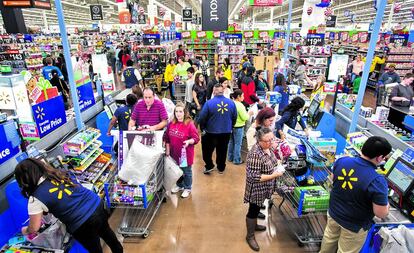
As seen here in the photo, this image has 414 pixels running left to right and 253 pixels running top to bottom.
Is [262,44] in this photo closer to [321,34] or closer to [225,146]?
[321,34]

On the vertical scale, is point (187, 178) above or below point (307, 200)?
below

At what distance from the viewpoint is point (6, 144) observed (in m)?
2.88

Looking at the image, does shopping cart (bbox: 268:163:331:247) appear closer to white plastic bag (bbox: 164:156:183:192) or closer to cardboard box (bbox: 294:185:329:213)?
cardboard box (bbox: 294:185:329:213)

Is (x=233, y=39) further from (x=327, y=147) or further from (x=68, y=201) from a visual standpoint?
(x=68, y=201)

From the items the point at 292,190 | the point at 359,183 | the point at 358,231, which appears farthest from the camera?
the point at 292,190

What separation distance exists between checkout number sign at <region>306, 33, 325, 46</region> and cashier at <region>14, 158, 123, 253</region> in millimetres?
11715

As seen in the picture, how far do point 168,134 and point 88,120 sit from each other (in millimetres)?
2062

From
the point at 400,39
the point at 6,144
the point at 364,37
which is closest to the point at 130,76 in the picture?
the point at 6,144

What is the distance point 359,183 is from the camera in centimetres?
228

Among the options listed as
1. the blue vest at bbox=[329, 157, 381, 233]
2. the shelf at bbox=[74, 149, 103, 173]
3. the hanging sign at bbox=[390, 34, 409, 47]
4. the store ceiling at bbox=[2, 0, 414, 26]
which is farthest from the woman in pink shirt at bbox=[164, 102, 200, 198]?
the store ceiling at bbox=[2, 0, 414, 26]

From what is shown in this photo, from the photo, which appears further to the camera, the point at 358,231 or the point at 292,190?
the point at 292,190

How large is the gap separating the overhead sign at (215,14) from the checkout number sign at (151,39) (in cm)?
439

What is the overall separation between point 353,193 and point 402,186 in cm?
72

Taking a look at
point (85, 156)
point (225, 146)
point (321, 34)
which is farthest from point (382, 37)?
point (85, 156)
